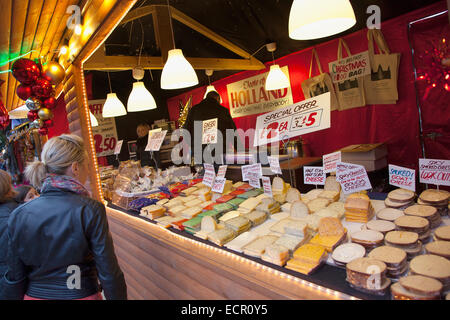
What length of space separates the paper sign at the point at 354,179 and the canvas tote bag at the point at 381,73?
10.9 ft

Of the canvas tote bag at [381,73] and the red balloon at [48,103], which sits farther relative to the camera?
the red balloon at [48,103]

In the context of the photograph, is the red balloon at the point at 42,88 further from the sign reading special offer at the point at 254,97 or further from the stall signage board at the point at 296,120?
the sign reading special offer at the point at 254,97

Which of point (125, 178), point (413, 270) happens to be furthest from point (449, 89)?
point (125, 178)

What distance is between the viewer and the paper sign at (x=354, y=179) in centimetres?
191

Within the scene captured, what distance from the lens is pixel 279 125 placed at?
7.50ft

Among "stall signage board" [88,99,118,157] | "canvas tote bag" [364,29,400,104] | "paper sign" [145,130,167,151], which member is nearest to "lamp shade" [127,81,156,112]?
"paper sign" [145,130,167,151]

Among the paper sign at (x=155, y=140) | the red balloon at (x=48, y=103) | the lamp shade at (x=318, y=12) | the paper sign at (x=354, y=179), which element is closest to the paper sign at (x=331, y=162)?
the paper sign at (x=354, y=179)

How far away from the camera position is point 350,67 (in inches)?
197

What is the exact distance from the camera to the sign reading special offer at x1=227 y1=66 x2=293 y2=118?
6.52 m

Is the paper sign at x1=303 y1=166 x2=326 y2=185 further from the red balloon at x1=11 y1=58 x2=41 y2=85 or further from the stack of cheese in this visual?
the red balloon at x1=11 y1=58 x2=41 y2=85

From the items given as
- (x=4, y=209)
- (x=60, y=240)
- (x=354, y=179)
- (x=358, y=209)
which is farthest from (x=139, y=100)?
(x=358, y=209)
